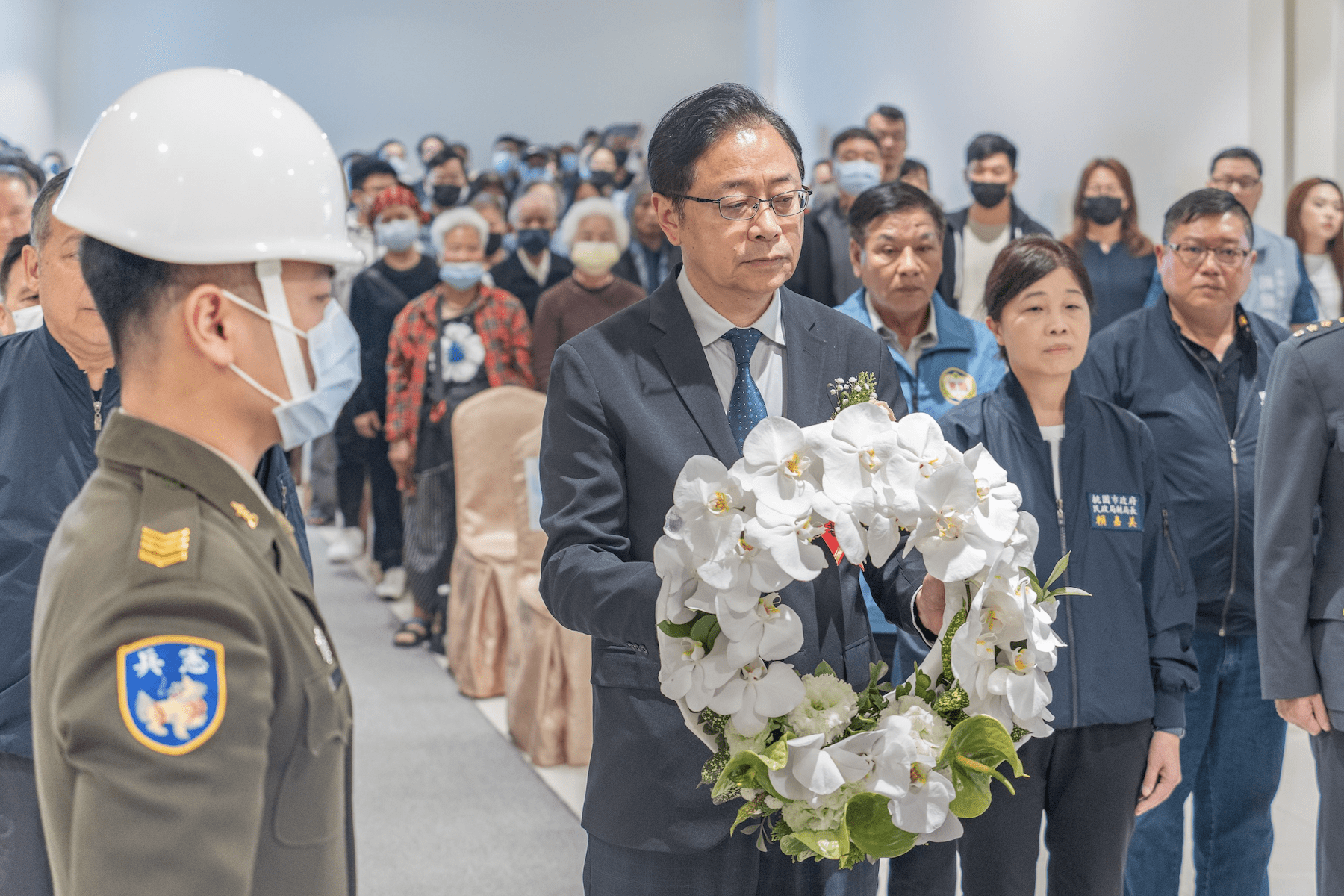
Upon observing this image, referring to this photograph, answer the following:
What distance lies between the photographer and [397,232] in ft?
19.4

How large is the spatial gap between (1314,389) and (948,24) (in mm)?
7066

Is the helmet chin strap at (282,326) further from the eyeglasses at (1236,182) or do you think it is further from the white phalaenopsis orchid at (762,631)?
the eyeglasses at (1236,182)

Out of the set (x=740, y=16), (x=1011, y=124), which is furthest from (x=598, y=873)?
(x=740, y=16)

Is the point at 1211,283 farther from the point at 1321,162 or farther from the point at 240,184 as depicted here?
the point at 1321,162

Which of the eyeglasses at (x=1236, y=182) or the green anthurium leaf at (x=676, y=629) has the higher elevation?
the eyeglasses at (x=1236, y=182)

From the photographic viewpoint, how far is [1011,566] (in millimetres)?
1341

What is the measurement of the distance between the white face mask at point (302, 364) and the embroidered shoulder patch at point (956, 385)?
193cm

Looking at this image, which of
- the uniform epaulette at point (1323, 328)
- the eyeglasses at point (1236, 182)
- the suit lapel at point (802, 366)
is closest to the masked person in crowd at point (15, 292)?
the suit lapel at point (802, 366)

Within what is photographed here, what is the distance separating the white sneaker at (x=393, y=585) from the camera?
614cm

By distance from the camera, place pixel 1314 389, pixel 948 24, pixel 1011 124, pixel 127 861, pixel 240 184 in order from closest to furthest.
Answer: pixel 127 861, pixel 240 184, pixel 1314 389, pixel 1011 124, pixel 948 24

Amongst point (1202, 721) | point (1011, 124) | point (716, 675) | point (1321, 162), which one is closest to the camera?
point (716, 675)

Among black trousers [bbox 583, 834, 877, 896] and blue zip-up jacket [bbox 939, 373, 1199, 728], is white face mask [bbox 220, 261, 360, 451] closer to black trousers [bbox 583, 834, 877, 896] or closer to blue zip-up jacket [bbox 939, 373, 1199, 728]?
black trousers [bbox 583, 834, 877, 896]

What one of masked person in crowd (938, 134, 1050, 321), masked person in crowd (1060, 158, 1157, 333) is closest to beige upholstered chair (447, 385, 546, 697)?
masked person in crowd (938, 134, 1050, 321)

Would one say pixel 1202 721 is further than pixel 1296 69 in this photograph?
No
